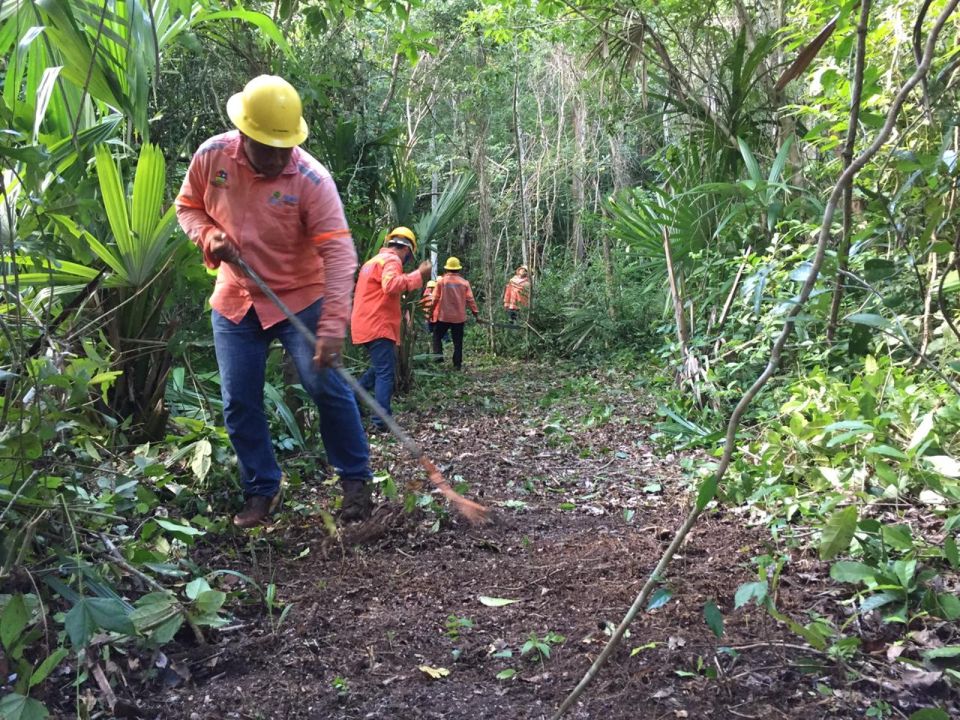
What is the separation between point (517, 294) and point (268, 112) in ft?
31.0

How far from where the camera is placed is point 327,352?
3020 millimetres

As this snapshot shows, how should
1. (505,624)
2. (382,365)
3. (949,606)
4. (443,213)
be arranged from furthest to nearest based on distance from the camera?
(443,213) < (382,365) < (505,624) < (949,606)

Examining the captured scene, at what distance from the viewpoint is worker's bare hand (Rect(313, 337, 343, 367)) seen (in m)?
3.01

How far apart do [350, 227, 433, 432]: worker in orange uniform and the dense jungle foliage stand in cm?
55

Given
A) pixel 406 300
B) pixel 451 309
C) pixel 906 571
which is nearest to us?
pixel 906 571

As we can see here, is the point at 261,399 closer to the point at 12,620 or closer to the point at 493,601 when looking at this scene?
the point at 493,601

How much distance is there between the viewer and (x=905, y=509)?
2842 mm

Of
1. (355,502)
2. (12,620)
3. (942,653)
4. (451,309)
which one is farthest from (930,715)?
(451,309)

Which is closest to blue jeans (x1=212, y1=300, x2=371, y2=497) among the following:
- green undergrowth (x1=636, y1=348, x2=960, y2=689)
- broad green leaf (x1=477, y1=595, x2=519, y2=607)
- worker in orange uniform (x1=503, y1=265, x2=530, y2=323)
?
broad green leaf (x1=477, y1=595, x2=519, y2=607)

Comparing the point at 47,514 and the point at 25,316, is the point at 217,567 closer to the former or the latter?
the point at 47,514

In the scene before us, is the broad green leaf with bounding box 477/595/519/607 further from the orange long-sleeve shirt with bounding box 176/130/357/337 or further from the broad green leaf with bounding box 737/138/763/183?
the broad green leaf with bounding box 737/138/763/183

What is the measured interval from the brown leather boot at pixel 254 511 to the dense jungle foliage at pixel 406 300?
0.40 ft

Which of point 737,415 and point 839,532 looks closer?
point 737,415

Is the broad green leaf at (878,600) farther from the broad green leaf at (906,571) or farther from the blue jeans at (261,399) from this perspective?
the blue jeans at (261,399)
